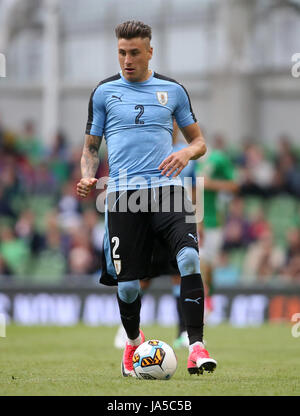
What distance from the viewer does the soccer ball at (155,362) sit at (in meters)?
6.60

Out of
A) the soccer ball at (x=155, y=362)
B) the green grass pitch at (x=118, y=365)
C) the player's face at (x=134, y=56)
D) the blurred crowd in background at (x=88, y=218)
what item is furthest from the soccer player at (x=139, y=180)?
the blurred crowd in background at (x=88, y=218)

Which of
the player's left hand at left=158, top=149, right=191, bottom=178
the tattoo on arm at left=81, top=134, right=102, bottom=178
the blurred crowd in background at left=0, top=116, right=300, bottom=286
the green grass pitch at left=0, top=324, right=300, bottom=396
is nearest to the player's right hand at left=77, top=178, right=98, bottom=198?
the tattoo on arm at left=81, top=134, right=102, bottom=178

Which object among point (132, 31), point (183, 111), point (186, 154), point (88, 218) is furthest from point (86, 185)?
point (88, 218)

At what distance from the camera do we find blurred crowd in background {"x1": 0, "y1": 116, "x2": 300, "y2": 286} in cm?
1669

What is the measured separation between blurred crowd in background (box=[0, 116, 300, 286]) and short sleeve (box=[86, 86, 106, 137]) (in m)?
8.39

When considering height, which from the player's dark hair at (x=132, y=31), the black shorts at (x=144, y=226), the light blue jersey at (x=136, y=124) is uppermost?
the player's dark hair at (x=132, y=31)

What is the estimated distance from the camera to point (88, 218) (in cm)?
1753

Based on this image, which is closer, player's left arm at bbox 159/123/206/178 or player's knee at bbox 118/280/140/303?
player's left arm at bbox 159/123/206/178

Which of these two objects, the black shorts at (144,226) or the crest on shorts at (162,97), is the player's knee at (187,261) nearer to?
the black shorts at (144,226)

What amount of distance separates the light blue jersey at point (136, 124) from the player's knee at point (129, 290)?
691 millimetres

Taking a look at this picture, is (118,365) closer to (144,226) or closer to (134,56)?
(144,226)

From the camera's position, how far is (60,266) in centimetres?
1783

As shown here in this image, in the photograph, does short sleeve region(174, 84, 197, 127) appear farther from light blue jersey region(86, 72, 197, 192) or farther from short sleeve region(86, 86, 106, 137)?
short sleeve region(86, 86, 106, 137)

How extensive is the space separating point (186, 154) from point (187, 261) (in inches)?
29.9
